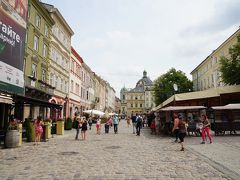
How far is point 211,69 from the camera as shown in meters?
55.8

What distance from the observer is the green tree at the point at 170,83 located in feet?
218

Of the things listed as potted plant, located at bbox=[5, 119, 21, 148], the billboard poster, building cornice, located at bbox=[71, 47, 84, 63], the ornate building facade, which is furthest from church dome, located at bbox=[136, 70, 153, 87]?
potted plant, located at bbox=[5, 119, 21, 148]

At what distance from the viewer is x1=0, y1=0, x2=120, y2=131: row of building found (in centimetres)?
1511

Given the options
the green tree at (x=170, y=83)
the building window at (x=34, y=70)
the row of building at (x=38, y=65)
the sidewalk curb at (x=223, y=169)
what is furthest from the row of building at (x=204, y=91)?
the sidewalk curb at (x=223, y=169)

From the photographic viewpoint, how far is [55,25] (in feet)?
106

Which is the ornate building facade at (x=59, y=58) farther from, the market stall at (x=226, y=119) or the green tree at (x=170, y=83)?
the green tree at (x=170, y=83)

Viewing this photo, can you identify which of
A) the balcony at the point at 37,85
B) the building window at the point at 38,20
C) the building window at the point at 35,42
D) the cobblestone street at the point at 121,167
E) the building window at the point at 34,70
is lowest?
A: the cobblestone street at the point at 121,167

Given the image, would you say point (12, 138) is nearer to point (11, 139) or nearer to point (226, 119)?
point (11, 139)

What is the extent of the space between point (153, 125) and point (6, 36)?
14.5 meters

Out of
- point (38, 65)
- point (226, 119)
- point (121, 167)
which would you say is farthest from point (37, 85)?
point (121, 167)

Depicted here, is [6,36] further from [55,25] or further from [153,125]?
[55,25]

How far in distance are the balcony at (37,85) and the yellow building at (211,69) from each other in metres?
28.1

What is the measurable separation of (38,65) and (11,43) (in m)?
11.6

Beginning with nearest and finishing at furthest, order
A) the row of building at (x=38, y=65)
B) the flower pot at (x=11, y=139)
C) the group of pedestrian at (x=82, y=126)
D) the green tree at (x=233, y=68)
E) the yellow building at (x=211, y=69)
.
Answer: the flower pot at (x=11, y=139), the row of building at (x=38, y=65), the group of pedestrian at (x=82, y=126), the green tree at (x=233, y=68), the yellow building at (x=211, y=69)
